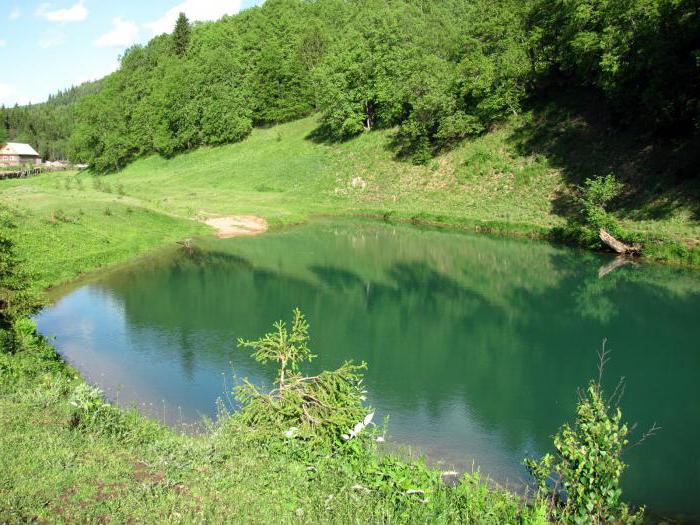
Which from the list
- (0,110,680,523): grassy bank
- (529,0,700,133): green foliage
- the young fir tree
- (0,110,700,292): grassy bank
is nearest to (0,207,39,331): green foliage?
(0,110,680,523): grassy bank

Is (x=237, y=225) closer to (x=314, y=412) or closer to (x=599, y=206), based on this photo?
(x=599, y=206)

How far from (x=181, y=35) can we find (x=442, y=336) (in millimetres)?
133149

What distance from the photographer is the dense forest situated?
159ft

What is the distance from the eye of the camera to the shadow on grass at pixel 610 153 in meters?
44.6

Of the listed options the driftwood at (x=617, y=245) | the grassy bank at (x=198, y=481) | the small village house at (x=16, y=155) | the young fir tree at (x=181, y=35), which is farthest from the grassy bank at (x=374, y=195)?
the small village house at (x=16, y=155)

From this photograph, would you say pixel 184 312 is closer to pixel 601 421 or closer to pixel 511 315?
pixel 511 315

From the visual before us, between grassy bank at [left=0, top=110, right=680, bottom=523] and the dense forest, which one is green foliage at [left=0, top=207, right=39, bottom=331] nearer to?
grassy bank at [left=0, top=110, right=680, bottom=523]

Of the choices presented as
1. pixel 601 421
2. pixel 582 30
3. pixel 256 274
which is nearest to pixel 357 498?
pixel 601 421

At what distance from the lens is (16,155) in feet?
522

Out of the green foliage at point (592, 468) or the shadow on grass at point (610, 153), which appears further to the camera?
the shadow on grass at point (610, 153)

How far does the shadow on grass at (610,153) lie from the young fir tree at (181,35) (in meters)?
98.8

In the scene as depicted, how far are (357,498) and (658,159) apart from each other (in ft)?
162

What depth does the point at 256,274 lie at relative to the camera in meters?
38.0

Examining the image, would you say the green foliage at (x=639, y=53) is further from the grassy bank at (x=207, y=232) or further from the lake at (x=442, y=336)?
the lake at (x=442, y=336)
